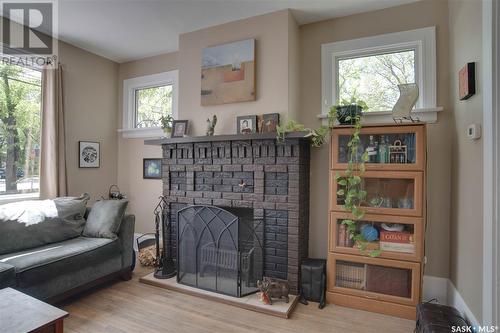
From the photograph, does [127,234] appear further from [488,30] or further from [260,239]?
[488,30]

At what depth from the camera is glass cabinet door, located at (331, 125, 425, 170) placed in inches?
88.1

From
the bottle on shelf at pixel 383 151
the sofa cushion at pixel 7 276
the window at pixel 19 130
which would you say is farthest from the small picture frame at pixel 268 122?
the window at pixel 19 130

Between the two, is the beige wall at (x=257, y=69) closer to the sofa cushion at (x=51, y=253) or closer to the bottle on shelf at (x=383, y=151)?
the bottle on shelf at (x=383, y=151)

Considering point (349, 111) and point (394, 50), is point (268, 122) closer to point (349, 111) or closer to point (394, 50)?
point (349, 111)

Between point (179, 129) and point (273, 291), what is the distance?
6.73 feet

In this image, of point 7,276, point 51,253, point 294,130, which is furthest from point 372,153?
point 7,276

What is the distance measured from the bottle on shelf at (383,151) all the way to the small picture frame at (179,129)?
2095 mm

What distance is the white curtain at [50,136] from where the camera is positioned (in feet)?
10.6

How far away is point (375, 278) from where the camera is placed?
239 cm

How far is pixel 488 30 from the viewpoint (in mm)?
1581

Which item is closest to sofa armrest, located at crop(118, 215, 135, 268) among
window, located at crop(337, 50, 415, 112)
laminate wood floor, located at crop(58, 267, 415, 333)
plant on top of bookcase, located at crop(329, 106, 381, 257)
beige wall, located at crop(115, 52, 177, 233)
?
laminate wood floor, located at crop(58, 267, 415, 333)

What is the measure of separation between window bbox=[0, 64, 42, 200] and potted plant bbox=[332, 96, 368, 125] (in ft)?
11.4

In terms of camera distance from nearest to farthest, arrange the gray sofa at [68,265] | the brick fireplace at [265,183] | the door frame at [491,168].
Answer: the door frame at [491,168] < the gray sofa at [68,265] < the brick fireplace at [265,183]

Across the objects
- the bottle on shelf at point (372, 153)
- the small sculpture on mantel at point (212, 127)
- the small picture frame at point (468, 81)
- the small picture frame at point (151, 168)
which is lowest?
the small picture frame at point (151, 168)
